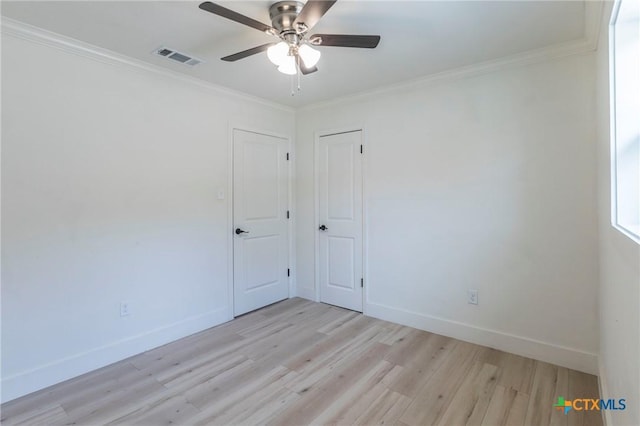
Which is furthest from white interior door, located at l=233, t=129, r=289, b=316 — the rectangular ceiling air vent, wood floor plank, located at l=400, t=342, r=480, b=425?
wood floor plank, located at l=400, t=342, r=480, b=425

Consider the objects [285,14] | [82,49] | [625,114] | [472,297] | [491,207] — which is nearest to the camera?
[625,114]

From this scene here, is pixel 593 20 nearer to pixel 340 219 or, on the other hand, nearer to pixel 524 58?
pixel 524 58

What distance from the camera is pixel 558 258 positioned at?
2.45 m

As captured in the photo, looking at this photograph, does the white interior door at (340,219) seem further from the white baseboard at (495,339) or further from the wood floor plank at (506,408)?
the wood floor plank at (506,408)

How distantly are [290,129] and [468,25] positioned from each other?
2.40 meters

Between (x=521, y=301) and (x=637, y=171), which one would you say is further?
(x=521, y=301)

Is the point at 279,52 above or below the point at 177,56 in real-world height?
below

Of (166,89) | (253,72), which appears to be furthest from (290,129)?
(166,89)

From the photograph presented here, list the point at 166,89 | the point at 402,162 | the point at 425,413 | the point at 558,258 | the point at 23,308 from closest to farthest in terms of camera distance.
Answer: the point at 425,413, the point at 23,308, the point at 558,258, the point at 166,89, the point at 402,162

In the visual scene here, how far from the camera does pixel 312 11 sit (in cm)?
160

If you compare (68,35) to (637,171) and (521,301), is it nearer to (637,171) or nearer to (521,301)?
(637,171)

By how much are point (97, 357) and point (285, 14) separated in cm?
283

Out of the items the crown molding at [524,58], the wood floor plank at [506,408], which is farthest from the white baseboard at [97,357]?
the crown molding at [524,58]

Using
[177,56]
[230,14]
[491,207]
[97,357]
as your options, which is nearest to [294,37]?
[230,14]
